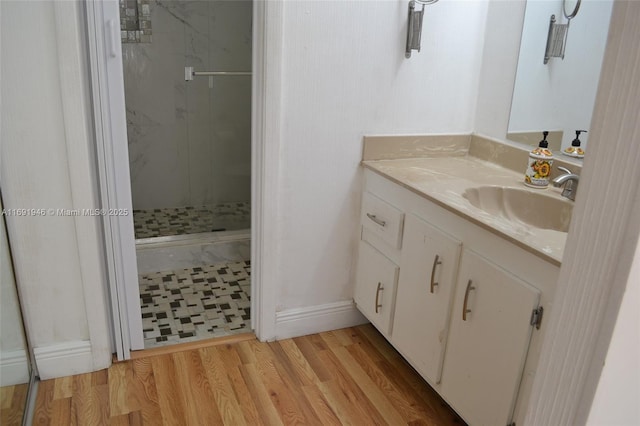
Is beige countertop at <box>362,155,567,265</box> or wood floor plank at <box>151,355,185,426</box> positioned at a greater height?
beige countertop at <box>362,155,567,265</box>

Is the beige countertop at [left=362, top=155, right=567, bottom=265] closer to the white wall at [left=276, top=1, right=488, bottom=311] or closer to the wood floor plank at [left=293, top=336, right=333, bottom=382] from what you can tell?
the white wall at [left=276, top=1, right=488, bottom=311]

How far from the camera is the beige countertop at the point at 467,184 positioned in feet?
4.87

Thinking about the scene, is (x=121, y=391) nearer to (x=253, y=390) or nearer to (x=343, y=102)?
(x=253, y=390)

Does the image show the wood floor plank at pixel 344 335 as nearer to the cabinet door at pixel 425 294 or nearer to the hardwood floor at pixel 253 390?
the hardwood floor at pixel 253 390

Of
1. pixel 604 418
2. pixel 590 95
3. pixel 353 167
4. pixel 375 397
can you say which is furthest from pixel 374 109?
pixel 604 418

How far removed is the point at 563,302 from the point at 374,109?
1.66m

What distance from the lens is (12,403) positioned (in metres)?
1.72

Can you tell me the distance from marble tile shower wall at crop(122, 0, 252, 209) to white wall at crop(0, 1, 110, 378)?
164cm

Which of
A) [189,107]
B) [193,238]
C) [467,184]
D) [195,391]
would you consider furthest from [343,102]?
[189,107]

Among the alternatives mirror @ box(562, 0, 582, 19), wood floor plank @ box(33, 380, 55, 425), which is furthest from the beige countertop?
wood floor plank @ box(33, 380, 55, 425)

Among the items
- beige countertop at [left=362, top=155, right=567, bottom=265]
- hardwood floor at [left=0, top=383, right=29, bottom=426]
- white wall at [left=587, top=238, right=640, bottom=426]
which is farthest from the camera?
hardwood floor at [left=0, top=383, right=29, bottom=426]

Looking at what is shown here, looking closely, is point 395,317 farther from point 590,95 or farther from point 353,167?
point 590,95

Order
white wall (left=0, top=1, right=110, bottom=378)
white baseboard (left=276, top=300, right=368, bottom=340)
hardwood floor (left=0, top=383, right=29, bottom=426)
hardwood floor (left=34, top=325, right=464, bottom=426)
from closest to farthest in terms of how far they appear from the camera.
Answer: hardwood floor (left=0, top=383, right=29, bottom=426) < white wall (left=0, top=1, right=110, bottom=378) < hardwood floor (left=34, top=325, right=464, bottom=426) < white baseboard (left=276, top=300, right=368, bottom=340)

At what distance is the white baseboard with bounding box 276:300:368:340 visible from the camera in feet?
8.02
